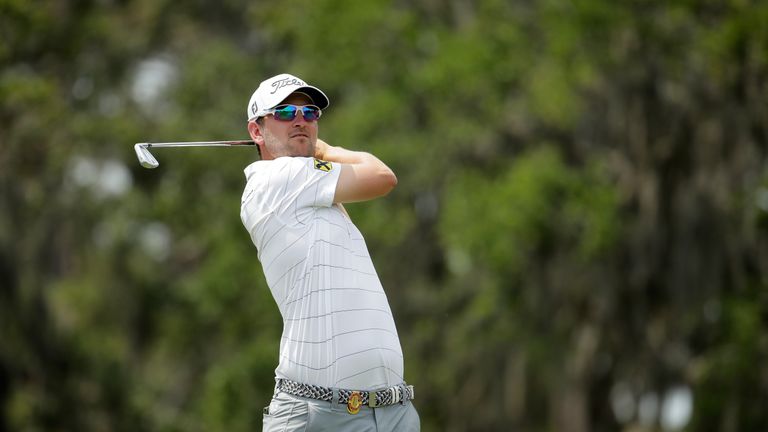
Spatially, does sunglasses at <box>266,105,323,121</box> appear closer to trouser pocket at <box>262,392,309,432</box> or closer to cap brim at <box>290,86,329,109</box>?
cap brim at <box>290,86,329,109</box>

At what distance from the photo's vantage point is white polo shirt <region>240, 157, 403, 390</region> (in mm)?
4750

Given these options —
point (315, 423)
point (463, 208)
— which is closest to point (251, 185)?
point (315, 423)

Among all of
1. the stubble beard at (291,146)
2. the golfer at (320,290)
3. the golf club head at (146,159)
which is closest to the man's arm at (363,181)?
the golfer at (320,290)

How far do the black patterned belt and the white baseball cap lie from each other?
37.5 inches

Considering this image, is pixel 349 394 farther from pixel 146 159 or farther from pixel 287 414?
pixel 146 159

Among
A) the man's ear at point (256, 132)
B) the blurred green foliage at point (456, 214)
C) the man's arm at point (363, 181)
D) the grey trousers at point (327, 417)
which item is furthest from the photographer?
the blurred green foliage at point (456, 214)

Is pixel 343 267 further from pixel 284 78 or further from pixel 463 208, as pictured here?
pixel 463 208

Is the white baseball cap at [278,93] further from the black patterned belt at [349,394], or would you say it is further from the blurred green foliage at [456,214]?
the blurred green foliage at [456,214]

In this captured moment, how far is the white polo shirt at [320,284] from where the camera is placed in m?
4.75

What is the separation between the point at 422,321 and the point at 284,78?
17.5 meters

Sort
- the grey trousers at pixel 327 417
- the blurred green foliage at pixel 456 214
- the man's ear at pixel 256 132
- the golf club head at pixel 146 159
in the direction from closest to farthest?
the grey trousers at pixel 327 417 < the man's ear at pixel 256 132 < the golf club head at pixel 146 159 < the blurred green foliage at pixel 456 214

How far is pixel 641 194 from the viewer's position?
20422 millimetres

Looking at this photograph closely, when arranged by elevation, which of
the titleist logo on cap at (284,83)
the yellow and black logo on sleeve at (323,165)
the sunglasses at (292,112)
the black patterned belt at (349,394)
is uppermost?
the titleist logo on cap at (284,83)

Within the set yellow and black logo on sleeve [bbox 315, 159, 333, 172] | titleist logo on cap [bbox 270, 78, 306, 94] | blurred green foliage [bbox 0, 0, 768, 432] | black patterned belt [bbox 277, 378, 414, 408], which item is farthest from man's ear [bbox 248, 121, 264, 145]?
blurred green foliage [bbox 0, 0, 768, 432]
